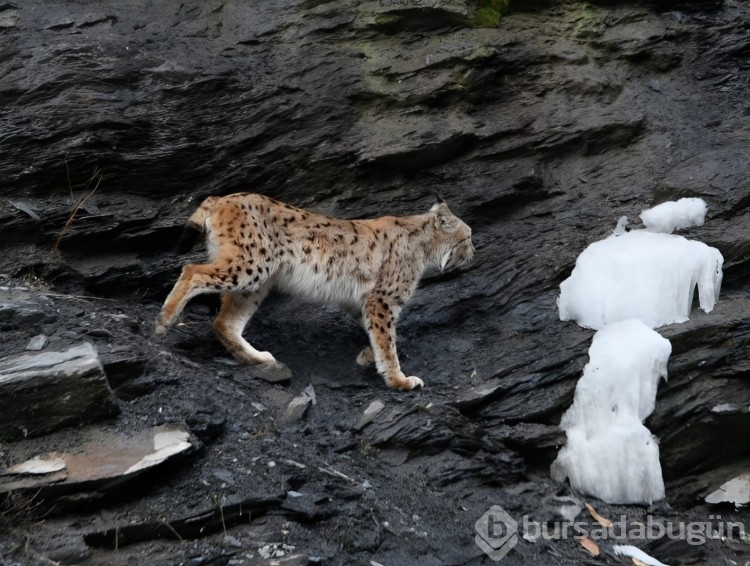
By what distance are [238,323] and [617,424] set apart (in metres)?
3.47

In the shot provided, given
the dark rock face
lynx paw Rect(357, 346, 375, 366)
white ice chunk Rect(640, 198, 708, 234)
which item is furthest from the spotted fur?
white ice chunk Rect(640, 198, 708, 234)

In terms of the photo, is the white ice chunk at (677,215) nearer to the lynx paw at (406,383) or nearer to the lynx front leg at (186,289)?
the lynx paw at (406,383)

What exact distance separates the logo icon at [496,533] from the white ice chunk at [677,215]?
12.1ft

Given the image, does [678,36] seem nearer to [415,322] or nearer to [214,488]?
[415,322]

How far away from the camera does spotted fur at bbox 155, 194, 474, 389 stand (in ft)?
22.9

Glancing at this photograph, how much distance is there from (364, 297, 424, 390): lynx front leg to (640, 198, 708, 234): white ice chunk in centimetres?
287

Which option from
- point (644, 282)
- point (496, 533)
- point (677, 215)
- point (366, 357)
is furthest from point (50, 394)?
point (677, 215)

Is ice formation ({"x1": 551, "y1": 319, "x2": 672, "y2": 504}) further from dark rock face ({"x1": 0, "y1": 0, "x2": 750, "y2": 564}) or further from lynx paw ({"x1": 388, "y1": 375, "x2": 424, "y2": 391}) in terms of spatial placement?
lynx paw ({"x1": 388, "y1": 375, "x2": 424, "y2": 391})

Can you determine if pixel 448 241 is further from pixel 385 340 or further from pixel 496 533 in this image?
pixel 496 533

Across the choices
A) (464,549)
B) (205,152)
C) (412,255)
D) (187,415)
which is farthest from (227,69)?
(464,549)

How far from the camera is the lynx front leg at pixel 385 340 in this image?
714cm

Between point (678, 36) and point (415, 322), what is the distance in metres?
5.05

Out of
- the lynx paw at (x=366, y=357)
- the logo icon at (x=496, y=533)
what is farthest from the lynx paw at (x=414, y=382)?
the logo icon at (x=496, y=533)

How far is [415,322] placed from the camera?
8.20 m
